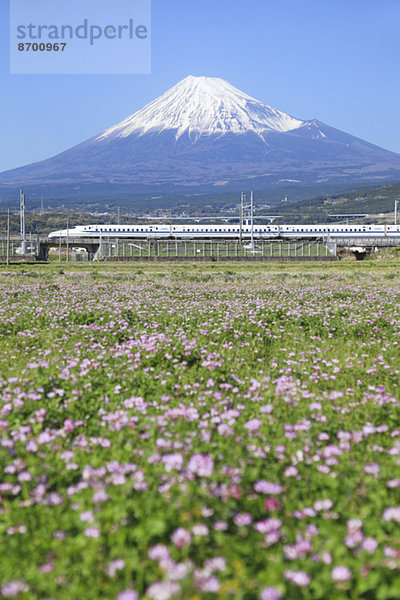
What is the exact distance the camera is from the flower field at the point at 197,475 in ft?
9.52

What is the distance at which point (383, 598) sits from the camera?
2.73 meters

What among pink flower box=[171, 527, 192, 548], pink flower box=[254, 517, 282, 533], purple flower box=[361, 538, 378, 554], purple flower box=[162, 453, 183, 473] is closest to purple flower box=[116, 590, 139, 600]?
pink flower box=[171, 527, 192, 548]

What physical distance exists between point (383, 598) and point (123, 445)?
7.93 ft

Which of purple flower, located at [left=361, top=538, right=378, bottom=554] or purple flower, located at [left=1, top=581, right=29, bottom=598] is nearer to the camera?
purple flower, located at [left=1, top=581, right=29, bottom=598]

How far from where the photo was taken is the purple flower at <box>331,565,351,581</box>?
2777 mm

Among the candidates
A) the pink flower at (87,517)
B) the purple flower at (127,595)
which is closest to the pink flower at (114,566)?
the purple flower at (127,595)

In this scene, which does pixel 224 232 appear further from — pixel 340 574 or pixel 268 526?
pixel 340 574

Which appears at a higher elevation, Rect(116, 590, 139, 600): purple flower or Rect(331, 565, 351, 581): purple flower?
Rect(331, 565, 351, 581): purple flower

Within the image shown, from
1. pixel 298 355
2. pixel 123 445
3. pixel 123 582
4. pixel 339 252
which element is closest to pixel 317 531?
pixel 123 582

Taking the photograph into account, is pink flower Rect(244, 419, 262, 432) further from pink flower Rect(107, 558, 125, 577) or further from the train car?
the train car

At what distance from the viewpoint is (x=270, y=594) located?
8.75ft

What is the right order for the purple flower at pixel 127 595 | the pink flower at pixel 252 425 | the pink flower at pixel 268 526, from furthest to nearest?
the pink flower at pixel 252 425, the pink flower at pixel 268 526, the purple flower at pixel 127 595

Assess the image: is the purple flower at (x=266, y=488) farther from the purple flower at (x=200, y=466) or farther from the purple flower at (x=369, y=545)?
the purple flower at (x=369, y=545)

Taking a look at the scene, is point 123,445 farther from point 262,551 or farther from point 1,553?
point 262,551
